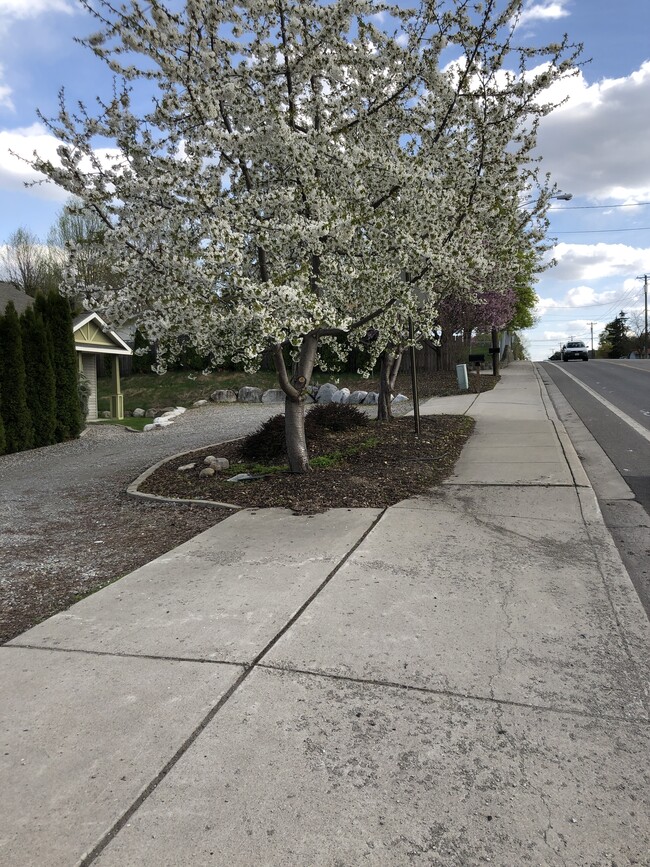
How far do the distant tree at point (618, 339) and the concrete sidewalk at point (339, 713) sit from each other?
287 feet

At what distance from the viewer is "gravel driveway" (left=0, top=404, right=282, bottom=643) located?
174 inches

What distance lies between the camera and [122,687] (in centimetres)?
296

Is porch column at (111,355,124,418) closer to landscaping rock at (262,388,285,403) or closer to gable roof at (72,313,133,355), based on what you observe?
gable roof at (72,313,133,355)

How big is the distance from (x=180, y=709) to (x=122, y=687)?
377mm

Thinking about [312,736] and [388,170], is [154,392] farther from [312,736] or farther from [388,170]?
[312,736]

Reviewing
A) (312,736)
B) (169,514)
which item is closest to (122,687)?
(312,736)

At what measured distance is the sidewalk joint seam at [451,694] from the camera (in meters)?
2.67

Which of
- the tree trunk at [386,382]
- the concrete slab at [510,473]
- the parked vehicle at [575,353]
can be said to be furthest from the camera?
the parked vehicle at [575,353]

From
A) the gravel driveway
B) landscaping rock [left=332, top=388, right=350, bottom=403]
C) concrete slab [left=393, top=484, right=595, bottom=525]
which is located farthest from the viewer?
landscaping rock [left=332, top=388, right=350, bottom=403]

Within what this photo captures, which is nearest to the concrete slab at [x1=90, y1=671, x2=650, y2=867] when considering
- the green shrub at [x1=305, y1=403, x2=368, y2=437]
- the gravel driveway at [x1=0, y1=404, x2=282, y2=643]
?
the gravel driveway at [x1=0, y1=404, x2=282, y2=643]

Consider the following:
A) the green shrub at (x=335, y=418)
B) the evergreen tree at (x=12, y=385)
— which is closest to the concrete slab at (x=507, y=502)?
the green shrub at (x=335, y=418)

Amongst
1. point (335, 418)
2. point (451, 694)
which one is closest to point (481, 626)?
point (451, 694)

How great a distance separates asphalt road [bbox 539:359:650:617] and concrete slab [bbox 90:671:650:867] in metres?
1.74

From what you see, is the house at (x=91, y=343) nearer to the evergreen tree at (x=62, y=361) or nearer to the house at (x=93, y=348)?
the house at (x=93, y=348)
